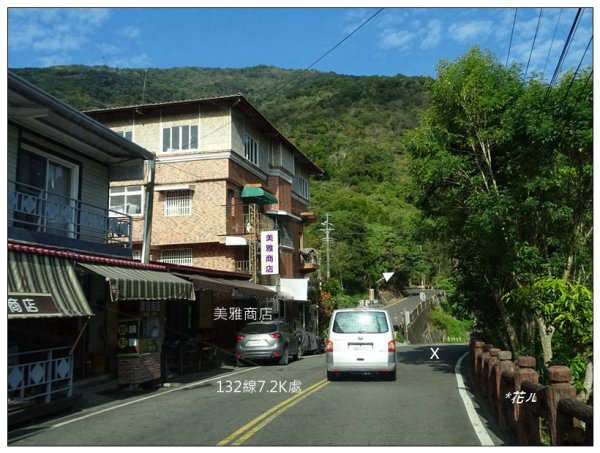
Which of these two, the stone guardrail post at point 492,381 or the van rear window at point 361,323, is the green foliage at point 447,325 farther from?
the stone guardrail post at point 492,381

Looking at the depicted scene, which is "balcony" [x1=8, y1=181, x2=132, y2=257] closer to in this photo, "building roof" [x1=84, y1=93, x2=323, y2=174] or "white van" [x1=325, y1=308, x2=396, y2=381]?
"white van" [x1=325, y1=308, x2=396, y2=381]

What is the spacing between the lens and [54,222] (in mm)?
14227

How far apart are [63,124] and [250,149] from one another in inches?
693

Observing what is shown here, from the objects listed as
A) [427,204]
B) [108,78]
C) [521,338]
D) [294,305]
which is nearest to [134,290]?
[427,204]

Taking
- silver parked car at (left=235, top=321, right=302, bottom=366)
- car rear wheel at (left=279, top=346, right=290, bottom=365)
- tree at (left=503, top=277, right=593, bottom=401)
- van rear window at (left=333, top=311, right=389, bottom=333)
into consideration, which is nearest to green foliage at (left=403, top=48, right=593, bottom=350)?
tree at (left=503, top=277, right=593, bottom=401)

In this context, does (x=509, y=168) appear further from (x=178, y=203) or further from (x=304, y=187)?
(x=304, y=187)

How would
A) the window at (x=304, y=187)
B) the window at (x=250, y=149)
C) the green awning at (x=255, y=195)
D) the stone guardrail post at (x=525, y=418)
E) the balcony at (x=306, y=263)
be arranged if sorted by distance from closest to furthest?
the stone guardrail post at (x=525, y=418)
the green awning at (x=255, y=195)
the window at (x=250, y=149)
the balcony at (x=306, y=263)
the window at (x=304, y=187)

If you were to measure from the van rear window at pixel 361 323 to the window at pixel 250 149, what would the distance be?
16967mm

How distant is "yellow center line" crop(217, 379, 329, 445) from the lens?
7.56 m

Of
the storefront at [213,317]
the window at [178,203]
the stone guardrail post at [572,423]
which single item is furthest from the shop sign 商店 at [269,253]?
the stone guardrail post at [572,423]

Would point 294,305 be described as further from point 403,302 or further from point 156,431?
point 403,302

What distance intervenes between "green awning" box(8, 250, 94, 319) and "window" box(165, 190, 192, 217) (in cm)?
1691

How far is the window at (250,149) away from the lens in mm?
29938

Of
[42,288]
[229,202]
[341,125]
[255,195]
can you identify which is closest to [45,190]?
[42,288]
